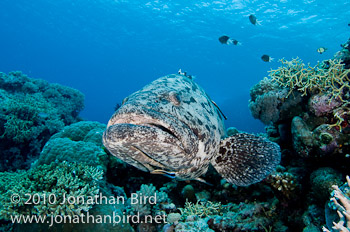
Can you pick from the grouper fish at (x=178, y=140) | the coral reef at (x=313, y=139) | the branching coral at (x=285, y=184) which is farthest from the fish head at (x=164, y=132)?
the coral reef at (x=313, y=139)

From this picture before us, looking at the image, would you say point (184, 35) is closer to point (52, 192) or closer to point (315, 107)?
point (315, 107)

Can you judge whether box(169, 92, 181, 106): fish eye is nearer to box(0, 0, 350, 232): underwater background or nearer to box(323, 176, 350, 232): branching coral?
box(0, 0, 350, 232): underwater background

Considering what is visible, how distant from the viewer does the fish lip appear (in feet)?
8.02

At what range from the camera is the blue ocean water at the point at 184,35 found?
3262cm

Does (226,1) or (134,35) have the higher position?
(134,35)

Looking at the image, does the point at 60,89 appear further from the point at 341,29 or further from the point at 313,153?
the point at 341,29

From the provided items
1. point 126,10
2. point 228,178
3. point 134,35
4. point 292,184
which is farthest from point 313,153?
point 134,35

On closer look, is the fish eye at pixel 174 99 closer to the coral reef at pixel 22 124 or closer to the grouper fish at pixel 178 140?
the grouper fish at pixel 178 140

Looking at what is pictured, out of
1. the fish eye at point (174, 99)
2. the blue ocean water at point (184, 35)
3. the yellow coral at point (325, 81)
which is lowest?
the fish eye at point (174, 99)

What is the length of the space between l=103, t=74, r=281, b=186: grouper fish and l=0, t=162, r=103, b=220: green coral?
1149 mm

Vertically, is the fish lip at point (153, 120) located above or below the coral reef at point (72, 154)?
below

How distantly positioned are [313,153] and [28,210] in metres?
5.04

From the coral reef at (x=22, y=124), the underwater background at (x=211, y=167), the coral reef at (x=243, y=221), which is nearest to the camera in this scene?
the coral reef at (x=243, y=221)

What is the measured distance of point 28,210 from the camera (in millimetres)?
3312
